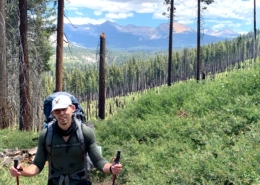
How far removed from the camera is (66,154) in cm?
332

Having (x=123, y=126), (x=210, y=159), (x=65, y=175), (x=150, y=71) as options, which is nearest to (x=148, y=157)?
(x=210, y=159)

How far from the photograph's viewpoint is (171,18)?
23812 millimetres

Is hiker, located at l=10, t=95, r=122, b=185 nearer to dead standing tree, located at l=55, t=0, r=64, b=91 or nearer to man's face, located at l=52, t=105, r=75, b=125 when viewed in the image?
man's face, located at l=52, t=105, r=75, b=125

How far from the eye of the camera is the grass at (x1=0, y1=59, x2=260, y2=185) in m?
4.70

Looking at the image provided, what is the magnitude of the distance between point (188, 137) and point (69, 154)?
14.1ft

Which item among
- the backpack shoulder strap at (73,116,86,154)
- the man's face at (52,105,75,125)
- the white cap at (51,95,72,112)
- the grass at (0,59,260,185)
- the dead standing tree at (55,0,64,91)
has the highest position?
the dead standing tree at (55,0,64,91)

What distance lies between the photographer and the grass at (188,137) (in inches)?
185

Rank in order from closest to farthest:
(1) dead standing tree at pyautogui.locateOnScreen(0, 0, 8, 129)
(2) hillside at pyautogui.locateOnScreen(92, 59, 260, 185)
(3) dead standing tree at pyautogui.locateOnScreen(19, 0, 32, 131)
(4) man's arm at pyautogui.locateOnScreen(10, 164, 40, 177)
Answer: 1. (4) man's arm at pyautogui.locateOnScreen(10, 164, 40, 177)
2. (2) hillside at pyautogui.locateOnScreen(92, 59, 260, 185)
3. (1) dead standing tree at pyautogui.locateOnScreen(0, 0, 8, 129)
4. (3) dead standing tree at pyautogui.locateOnScreen(19, 0, 32, 131)

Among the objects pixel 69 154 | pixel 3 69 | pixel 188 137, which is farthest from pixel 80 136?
pixel 3 69

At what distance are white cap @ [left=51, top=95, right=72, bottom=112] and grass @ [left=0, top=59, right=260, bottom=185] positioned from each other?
95.5 inches

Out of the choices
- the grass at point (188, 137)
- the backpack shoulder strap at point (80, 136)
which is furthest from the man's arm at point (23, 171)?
the grass at point (188, 137)

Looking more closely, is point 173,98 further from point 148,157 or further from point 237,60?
point 237,60

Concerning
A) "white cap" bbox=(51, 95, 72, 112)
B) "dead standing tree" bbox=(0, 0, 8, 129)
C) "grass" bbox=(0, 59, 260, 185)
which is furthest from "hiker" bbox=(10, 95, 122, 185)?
"dead standing tree" bbox=(0, 0, 8, 129)

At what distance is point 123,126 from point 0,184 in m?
4.64
